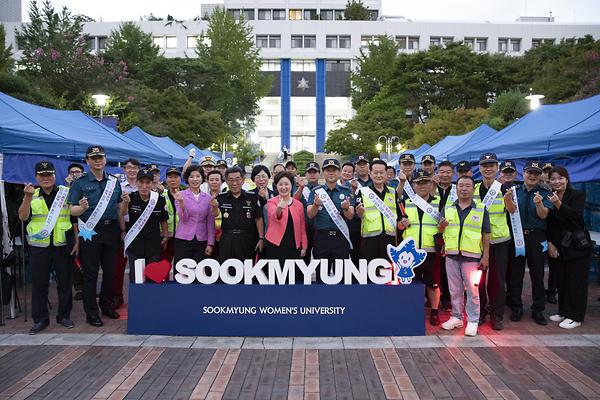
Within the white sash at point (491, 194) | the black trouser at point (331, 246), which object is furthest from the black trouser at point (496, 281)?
the black trouser at point (331, 246)

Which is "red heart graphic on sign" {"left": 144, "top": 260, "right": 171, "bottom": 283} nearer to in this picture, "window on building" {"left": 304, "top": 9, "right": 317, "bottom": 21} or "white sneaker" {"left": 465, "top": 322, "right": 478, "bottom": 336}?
"white sneaker" {"left": 465, "top": 322, "right": 478, "bottom": 336}

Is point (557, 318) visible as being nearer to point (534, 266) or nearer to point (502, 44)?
point (534, 266)

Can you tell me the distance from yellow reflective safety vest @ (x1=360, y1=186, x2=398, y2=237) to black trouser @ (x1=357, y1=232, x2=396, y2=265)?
56 mm

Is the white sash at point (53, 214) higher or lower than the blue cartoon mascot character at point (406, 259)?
higher

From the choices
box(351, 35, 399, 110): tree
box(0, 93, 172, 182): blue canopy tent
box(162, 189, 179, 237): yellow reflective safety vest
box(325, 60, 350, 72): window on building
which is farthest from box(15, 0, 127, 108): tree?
box(325, 60, 350, 72): window on building

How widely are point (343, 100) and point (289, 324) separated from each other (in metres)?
63.0

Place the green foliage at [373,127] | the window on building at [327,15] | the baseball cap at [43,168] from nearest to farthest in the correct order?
1. the baseball cap at [43,168]
2. the green foliage at [373,127]
3. the window on building at [327,15]

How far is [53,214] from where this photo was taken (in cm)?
631

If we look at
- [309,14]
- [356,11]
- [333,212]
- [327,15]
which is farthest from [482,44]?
[333,212]

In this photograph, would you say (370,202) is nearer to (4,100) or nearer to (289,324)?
(289,324)

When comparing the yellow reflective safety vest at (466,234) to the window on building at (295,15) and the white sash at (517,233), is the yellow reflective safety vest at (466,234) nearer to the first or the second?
the white sash at (517,233)

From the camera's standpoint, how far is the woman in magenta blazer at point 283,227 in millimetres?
6535

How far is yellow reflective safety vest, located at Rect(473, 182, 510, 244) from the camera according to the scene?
21.5 ft

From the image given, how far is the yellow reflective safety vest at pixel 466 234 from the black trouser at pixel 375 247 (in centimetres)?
81
